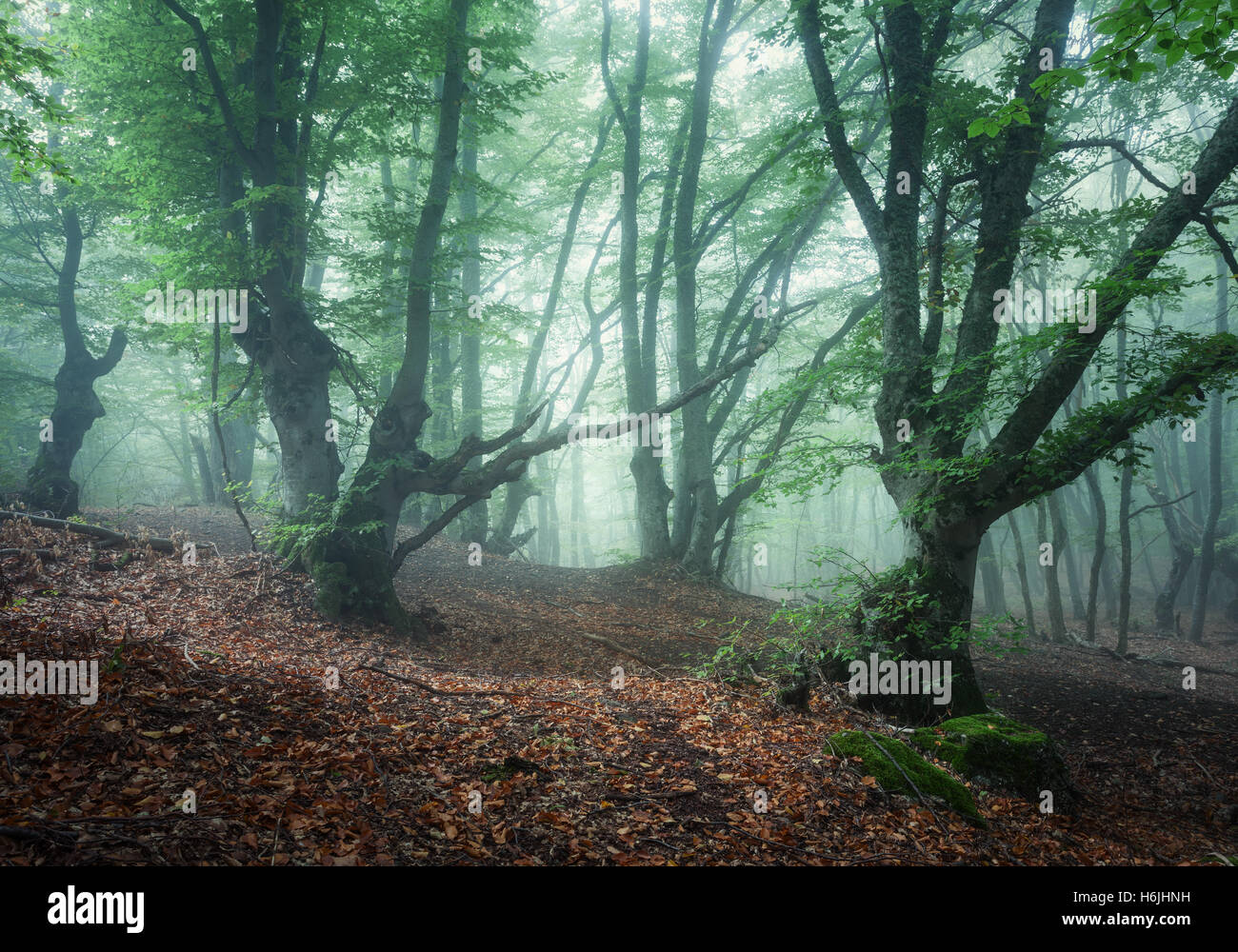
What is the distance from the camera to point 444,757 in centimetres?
429

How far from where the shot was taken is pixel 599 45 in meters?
15.4

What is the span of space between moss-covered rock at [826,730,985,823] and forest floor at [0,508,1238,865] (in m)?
0.11

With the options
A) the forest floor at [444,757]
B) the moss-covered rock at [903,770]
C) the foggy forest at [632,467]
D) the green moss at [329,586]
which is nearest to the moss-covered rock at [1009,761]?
the foggy forest at [632,467]

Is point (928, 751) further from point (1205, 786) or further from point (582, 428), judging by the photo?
point (582, 428)

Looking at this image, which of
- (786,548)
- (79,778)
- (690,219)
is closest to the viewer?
(79,778)

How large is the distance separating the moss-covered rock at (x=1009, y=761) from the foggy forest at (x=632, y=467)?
29 mm

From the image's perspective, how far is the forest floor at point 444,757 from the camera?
3158 mm

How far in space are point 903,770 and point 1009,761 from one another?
3.86ft

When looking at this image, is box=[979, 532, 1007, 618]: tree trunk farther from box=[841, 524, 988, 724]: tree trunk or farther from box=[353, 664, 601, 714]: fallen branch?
box=[353, 664, 601, 714]: fallen branch

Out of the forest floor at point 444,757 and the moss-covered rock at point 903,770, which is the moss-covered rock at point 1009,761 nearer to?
the forest floor at point 444,757

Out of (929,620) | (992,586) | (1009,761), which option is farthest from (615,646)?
(992,586)

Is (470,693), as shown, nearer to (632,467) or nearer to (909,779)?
(909,779)
